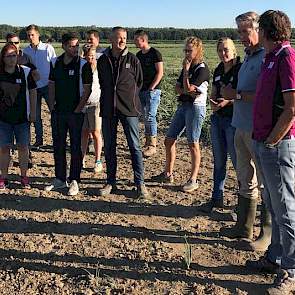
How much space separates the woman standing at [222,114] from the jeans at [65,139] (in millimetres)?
1799

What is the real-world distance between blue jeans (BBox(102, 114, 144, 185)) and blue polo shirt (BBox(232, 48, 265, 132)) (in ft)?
5.51

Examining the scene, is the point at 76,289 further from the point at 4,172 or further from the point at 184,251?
the point at 4,172

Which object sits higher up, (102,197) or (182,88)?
(182,88)

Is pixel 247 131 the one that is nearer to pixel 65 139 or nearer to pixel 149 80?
pixel 65 139

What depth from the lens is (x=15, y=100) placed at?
21.0 ft

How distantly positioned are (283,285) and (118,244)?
1.72 m

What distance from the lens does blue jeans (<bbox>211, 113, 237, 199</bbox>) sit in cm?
561

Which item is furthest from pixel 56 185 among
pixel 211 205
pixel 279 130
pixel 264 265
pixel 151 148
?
pixel 279 130

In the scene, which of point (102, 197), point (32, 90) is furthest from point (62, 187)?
point (32, 90)

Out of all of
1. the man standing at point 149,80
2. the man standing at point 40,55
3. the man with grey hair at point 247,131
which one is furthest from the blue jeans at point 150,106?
the man with grey hair at point 247,131

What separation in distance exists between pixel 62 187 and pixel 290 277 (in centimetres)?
362

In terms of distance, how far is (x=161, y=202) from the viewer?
6.32 metres

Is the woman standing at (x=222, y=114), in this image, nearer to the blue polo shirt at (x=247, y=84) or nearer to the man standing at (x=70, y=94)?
the blue polo shirt at (x=247, y=84)

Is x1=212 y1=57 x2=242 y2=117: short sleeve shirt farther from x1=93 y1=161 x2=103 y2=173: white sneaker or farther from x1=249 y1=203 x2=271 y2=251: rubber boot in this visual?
x1=93 y1=161 x2=103 y2=173: white sneaker
